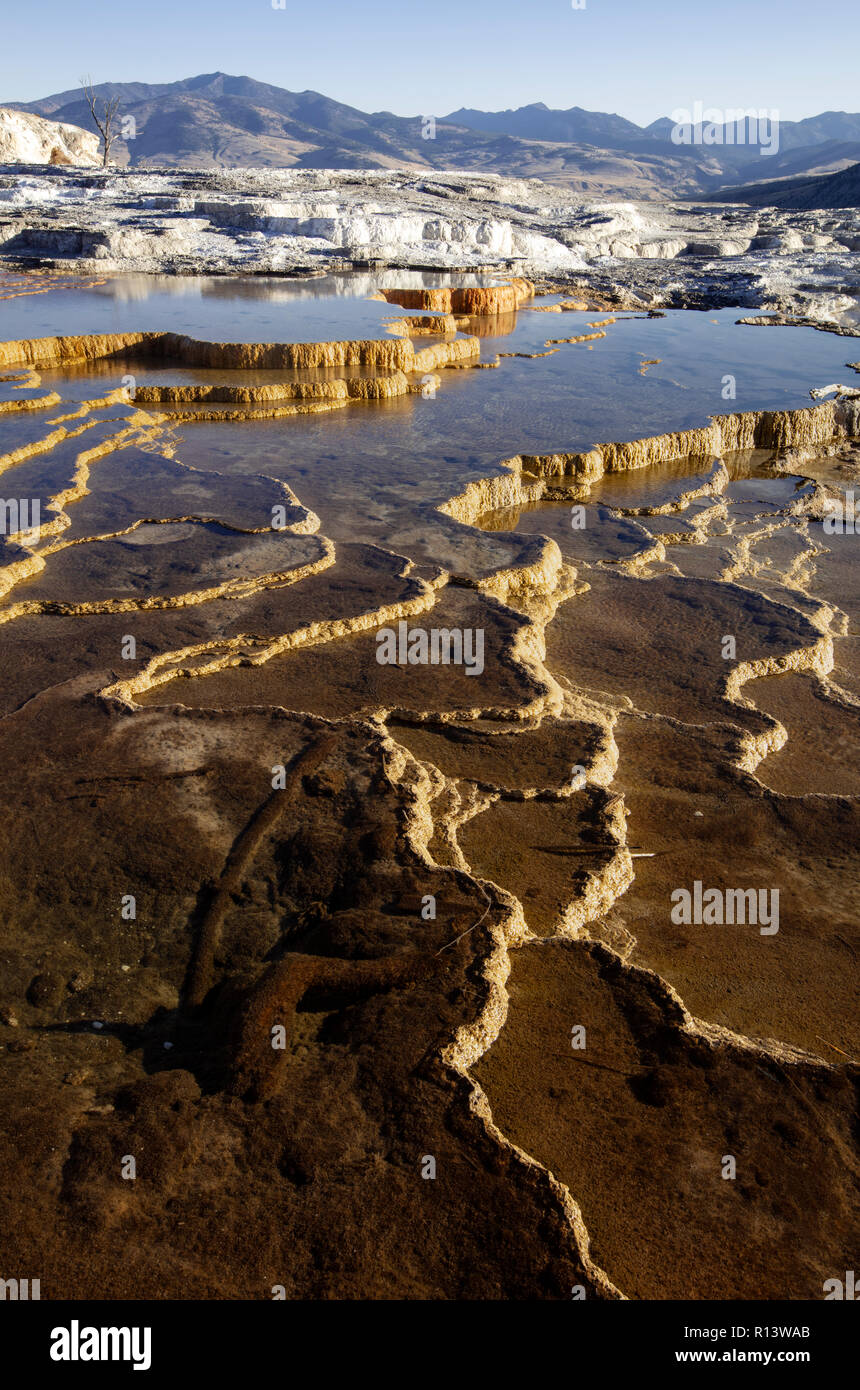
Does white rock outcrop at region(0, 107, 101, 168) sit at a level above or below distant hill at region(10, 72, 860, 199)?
below

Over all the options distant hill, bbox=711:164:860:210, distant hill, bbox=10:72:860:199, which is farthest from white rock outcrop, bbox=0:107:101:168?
distant hill, bbox=711:164:860:210

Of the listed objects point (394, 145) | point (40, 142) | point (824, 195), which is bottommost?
point (824, 195)

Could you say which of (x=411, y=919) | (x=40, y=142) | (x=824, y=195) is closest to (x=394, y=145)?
(x=40, y=142)

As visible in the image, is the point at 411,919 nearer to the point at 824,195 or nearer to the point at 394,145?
the point at 824,195

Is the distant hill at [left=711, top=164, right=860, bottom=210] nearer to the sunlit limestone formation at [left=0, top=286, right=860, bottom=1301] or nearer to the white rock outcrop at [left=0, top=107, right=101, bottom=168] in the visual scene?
the white rock outcrop at [left=0, top=107, right=101, bottom=168]

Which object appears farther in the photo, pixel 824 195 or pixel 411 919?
pixel 824 195

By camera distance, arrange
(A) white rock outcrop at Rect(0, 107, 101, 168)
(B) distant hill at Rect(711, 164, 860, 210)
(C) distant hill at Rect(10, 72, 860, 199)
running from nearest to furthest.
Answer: (B) distant hill at Rect(711, 164, 860, 210) → (A) white rock outcrop at Rect(0, 107, 101, 168) → (C) distant hill at Rect(10, 72, 860, 199)

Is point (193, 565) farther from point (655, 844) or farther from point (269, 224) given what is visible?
point (269, 224)
